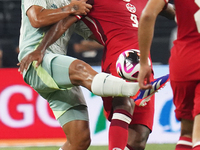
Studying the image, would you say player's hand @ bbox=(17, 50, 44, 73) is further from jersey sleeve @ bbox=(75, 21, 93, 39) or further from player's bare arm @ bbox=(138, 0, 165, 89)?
player's bare arm @ bbox=(138, 0, 165, 89)

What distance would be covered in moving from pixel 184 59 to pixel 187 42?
112mm

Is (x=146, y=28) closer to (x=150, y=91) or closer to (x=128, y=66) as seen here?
(x=128, y=66)

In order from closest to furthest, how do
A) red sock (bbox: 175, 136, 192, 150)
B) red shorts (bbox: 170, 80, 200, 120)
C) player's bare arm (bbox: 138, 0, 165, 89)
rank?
player's bare arm (bbox: 138, 0, 165, 89)
red shorts (bbox: 170, 80, 200, 120)
red sock (bbox: 175, 136, 192, 150)

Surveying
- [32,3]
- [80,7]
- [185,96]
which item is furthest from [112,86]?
[32,3]

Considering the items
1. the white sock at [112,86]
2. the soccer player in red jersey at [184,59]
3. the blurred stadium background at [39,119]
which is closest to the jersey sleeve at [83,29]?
the white sock at [112,86]

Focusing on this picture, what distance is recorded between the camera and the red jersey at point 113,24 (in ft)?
11.5

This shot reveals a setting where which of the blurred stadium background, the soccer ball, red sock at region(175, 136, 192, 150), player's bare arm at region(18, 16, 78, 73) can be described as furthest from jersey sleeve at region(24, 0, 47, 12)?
the blurred stadium background

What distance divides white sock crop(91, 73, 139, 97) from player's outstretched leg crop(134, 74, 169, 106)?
0.27 m

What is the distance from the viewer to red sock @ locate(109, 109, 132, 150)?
10.2 feet

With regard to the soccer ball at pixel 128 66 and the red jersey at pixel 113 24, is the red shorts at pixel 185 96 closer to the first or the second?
the soccer ball at pixel 128 66

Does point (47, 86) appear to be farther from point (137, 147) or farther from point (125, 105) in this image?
point (137, 147)

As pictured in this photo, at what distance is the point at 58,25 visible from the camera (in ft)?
11.1

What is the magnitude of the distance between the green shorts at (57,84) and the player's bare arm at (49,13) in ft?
0.89

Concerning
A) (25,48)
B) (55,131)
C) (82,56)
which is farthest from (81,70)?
(82,56)
